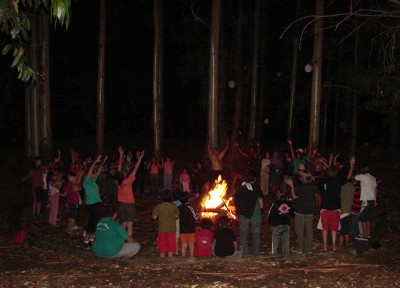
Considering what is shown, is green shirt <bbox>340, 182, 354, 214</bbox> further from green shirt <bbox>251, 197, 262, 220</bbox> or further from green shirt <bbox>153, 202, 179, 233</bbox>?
green shirt <bbox>153, 202, 179, 233</bbox>

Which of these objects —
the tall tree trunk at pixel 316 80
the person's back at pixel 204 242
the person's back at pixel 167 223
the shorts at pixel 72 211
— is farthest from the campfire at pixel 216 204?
the tall tree trunk at pixel 316 80

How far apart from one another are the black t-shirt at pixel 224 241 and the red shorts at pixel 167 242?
3.36 feet

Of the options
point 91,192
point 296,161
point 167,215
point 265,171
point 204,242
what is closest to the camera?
point 204,242

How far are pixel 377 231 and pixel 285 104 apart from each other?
2979 cm

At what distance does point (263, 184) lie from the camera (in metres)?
20.6

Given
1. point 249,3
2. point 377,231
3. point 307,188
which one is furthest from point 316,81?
point 249,3

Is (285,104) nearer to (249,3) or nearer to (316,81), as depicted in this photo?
(249,3)

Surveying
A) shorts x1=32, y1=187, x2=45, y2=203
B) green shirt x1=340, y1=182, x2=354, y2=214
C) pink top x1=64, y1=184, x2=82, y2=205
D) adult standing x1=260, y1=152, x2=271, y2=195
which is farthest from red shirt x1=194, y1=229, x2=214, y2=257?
adult standing x1=260, y1=152, x2=271, y2=195

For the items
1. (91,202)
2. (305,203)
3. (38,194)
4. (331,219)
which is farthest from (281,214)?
(38,194)

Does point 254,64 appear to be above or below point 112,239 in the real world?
above

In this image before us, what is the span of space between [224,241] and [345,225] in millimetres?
3444

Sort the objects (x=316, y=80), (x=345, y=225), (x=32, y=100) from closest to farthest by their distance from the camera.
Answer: (x=345, y=225)
(x=316, y=80)
(x=32, y=100)

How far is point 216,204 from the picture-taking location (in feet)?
55.5

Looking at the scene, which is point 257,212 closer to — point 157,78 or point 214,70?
point 214,70
